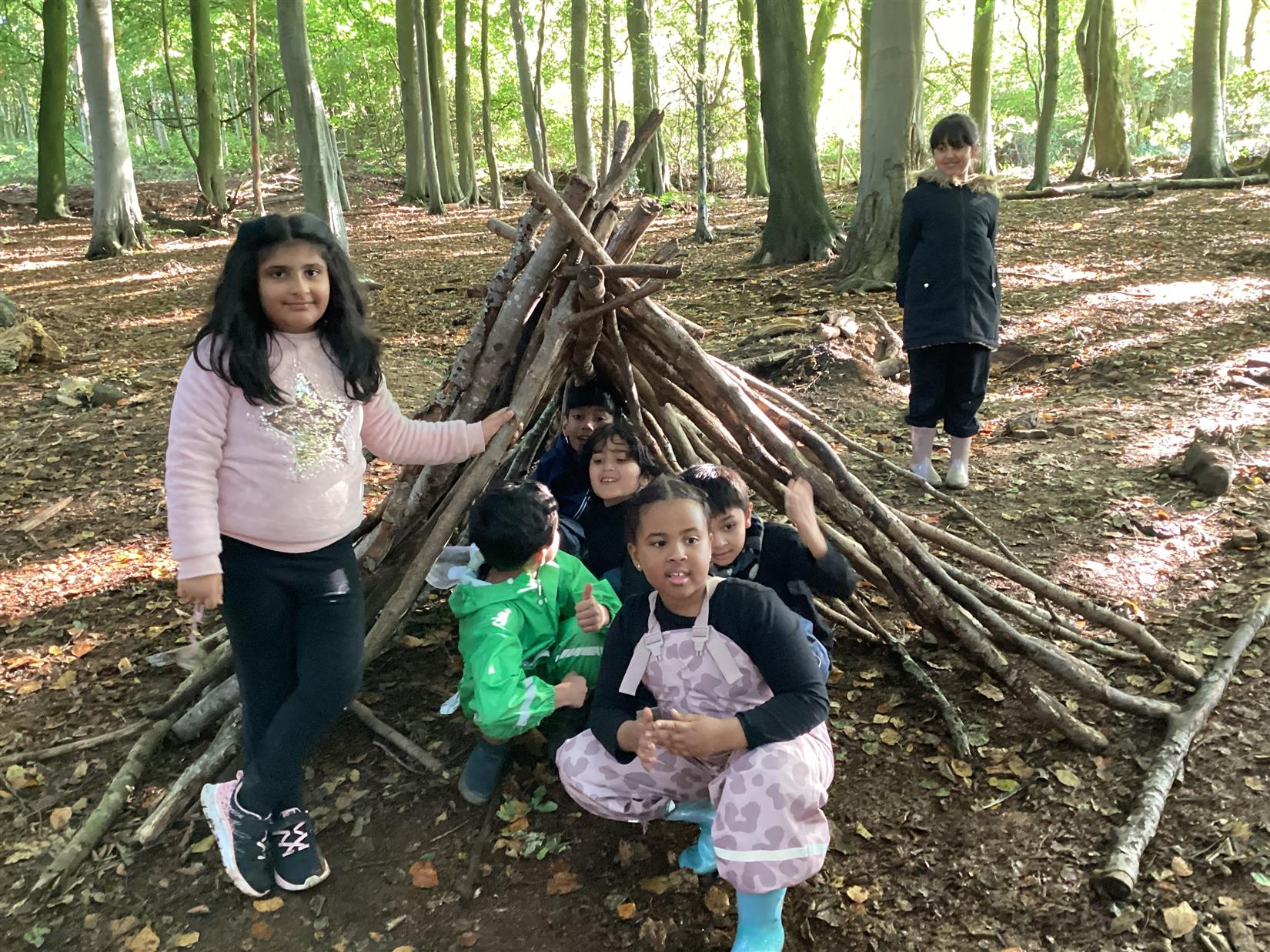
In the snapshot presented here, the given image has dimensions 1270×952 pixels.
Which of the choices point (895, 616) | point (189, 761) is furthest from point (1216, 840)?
point (189, 761)

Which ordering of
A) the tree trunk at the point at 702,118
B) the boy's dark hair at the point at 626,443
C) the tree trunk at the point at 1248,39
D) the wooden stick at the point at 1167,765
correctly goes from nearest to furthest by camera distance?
the wooden stick at the point at 1167,765
the boy's dark hair at the point at 626,443
the tree trunk at the point at 702,118
the tree trunk at the point at 1248,39

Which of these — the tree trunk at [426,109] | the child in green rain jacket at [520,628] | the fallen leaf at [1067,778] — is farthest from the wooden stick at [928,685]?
the tree trunk at [426,109]

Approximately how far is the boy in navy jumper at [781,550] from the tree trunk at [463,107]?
59.9 ft

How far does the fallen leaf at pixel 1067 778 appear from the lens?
2551 millimetres

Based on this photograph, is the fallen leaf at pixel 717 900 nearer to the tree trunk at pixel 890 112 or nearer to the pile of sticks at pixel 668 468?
the pile of sticks at pixel 668 468

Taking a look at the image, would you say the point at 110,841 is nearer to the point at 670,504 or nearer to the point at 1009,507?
the point at 670,504

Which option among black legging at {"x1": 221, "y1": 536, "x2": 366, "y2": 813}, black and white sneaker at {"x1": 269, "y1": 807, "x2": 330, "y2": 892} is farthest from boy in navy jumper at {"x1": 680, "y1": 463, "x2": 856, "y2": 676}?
black and white sneaker at {"x1": 269, "y1": 807, "x2": 330, "y2": 892}

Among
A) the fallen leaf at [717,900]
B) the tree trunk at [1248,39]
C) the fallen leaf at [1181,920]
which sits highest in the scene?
the tree trunk at [1248,39]

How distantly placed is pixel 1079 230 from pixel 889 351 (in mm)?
5303

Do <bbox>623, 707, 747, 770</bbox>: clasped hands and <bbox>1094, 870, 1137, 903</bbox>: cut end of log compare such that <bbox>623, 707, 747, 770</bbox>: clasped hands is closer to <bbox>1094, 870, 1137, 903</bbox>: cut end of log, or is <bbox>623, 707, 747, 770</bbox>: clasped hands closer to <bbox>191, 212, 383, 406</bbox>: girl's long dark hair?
<bbox>1094, 870, 1137, 903</bbox>: cut end of log

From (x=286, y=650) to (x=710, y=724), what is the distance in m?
1.12

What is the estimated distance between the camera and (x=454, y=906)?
233 centimetres

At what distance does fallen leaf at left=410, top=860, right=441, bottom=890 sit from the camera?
7.88ft

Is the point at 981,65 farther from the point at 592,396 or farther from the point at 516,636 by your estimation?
the point at 516,636
